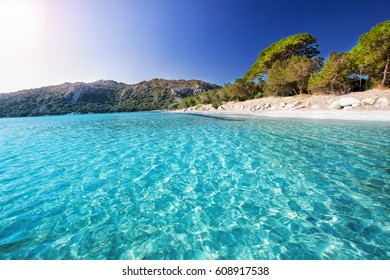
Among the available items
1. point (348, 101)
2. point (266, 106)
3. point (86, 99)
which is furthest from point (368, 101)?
point (86, 99)

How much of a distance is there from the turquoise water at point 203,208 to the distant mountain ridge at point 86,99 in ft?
Result: 333

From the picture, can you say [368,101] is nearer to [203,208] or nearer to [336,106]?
[336,106]

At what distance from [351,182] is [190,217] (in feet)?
16.5

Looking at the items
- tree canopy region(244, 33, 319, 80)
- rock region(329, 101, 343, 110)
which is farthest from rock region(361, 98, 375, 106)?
tree canopy region(244, 33, 319, 80)

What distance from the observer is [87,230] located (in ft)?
11.7

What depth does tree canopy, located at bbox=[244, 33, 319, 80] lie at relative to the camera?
36.5m

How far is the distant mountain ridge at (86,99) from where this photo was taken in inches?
3780

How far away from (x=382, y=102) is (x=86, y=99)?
441 feet

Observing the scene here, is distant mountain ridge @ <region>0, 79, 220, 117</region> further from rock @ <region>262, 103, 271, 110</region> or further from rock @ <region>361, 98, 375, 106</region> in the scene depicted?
rock @ <region>361, 98, 375, 106</region>

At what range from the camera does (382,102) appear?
56.8ft

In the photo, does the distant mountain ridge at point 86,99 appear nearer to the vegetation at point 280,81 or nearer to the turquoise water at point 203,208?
the vegetation at point 280,81

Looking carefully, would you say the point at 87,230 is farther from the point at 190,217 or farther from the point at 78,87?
the point at 78,87

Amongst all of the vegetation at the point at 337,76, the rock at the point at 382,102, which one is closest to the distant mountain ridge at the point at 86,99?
the vegetation at the point at 337,76

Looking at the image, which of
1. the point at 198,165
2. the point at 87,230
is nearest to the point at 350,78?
the point at 198,165
